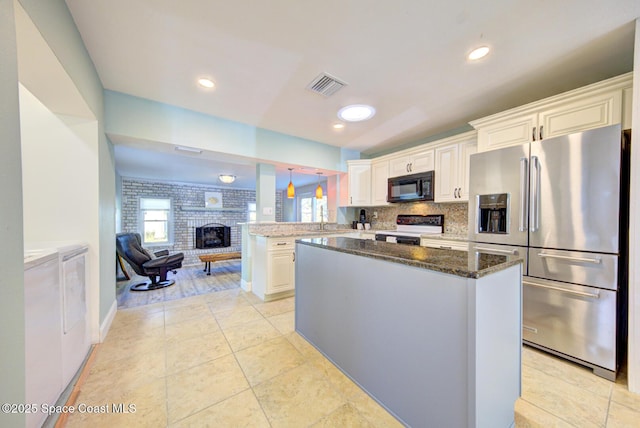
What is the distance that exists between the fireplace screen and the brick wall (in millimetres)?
115

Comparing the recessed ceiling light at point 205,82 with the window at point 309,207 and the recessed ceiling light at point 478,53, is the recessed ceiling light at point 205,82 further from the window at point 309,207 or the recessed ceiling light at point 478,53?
the window at point 309,207

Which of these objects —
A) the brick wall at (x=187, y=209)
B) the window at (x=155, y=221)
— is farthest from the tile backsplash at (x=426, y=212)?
the window at (x=155, y=221)

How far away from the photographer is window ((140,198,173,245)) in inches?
255

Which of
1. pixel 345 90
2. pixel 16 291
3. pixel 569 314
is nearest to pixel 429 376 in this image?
pixel 569 314

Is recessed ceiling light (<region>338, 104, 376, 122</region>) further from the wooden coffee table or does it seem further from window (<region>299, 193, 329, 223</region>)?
window (<region>299, 193, 329, 223</region>)

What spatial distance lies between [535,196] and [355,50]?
6.53 ft

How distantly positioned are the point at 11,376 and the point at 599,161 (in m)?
3.44

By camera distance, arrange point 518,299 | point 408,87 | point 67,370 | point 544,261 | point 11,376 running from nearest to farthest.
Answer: point 11,376
point 518,299
point 67,370
point 544,261
point 408,87

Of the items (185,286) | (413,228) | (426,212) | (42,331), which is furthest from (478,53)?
(185,286)

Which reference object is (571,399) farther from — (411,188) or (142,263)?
(142,263)

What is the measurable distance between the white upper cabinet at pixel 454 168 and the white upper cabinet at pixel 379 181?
90cm

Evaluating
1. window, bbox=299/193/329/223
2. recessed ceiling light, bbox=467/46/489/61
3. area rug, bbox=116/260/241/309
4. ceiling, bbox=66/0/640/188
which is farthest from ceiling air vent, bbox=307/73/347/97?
window, bbox=299/193/329/223

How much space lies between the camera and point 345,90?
95.0 inches

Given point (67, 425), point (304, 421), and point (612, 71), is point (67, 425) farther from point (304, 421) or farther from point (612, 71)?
point (612, 71)
